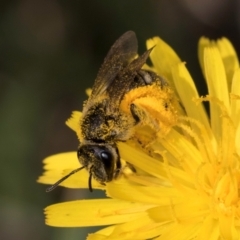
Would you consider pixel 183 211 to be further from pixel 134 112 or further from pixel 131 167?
pixel 134 112

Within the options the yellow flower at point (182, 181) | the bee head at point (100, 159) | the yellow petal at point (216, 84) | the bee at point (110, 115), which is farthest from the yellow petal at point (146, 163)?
the yellow petal at point (216, 84)

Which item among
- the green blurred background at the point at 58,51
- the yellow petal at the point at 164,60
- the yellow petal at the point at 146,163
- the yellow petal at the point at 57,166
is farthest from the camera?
the green blurred background at the point at 58,51

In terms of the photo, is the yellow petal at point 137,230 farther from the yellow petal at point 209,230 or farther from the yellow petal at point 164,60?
the yellow petal at point 164,60

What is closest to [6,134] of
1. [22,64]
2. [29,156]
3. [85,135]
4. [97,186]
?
[29,156]

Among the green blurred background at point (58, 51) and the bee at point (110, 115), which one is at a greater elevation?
the green blurred background at point (58, 51)

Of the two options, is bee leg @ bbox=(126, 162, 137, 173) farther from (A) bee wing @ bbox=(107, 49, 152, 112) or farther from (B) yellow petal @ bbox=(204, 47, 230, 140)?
(B) yellow petal @ bbox=(204, 47, 230, 140)
